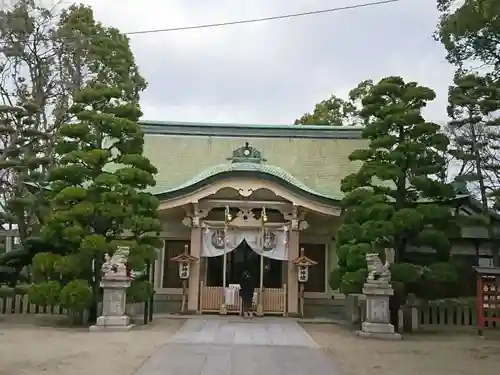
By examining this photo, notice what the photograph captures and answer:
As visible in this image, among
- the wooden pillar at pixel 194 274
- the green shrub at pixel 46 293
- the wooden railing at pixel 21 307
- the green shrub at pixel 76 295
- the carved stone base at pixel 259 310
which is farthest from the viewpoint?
the wooden pillar at pixel 194 274

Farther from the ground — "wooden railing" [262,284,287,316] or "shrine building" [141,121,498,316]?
"shrine building" [141,121,498,316]

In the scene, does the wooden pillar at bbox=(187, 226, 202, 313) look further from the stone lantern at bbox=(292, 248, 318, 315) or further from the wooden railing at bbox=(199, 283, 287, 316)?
the stone lantern at bbox=(292, 248, 318, 315)

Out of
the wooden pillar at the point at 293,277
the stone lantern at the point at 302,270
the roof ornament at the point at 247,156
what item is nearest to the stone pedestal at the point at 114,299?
the wooden pillar at the point at 293,277

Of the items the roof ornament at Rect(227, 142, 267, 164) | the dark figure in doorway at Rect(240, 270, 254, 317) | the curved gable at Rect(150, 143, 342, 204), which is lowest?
the dark figure in doorway at Rect(240, 270, 254, 317)

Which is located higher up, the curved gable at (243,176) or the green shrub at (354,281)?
the curved gable at (243,176)

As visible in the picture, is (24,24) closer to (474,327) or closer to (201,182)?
(201,182)

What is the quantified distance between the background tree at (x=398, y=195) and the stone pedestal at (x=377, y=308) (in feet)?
2.82

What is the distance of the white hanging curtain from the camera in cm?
1733

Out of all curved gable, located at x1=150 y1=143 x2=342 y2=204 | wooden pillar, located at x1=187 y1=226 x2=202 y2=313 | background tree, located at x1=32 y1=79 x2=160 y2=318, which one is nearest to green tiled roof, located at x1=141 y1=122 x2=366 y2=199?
curved gable, located at x1=150 y1=143 x2=342 y2=204

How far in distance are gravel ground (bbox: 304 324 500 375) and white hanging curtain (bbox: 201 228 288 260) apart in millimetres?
3533

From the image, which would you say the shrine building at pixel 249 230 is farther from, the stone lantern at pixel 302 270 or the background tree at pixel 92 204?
the background tree at pixel 92 204

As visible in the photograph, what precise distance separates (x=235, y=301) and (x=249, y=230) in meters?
2.14

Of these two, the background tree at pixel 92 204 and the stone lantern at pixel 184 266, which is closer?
the background tree at pixel 92 204

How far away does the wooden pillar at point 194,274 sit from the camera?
1702cm
